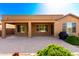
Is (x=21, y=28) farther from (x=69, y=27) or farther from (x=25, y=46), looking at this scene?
(x=25, y=46)

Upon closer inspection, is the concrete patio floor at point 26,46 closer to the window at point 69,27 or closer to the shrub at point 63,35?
the shrub at point 63,35

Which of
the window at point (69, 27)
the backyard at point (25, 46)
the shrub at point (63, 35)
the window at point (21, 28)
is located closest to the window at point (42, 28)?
the window at point (21, 28)

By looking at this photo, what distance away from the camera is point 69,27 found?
12.3m

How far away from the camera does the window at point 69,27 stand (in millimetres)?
12102

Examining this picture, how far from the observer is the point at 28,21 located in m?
12.3

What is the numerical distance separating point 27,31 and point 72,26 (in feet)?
11.6

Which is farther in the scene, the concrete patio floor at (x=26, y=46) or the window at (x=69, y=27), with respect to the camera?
the window at (x=69, y=27)

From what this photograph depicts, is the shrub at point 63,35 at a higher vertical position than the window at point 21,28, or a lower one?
lower

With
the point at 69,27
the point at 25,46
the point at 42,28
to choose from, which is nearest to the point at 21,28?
the point at 42,28

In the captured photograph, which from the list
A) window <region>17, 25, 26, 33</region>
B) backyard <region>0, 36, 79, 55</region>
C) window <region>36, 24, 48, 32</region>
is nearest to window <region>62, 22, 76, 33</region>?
window <region>36, 24, 48, 32</region>

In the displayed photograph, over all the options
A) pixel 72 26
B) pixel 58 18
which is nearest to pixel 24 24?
pixel 58 18

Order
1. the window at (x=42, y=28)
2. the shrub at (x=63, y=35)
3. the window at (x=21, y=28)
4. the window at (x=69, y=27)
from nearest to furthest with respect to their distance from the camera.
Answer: the shrub at (x=63, y=35), the window at (x=69, y=27), the window at (x=42, y=28), the window at (x=21, y=28)

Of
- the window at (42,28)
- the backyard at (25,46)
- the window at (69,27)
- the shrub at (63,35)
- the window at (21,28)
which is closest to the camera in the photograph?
the backyard at (25,46)

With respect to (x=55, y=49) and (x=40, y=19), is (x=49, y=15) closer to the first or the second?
(x=40, y=19)
